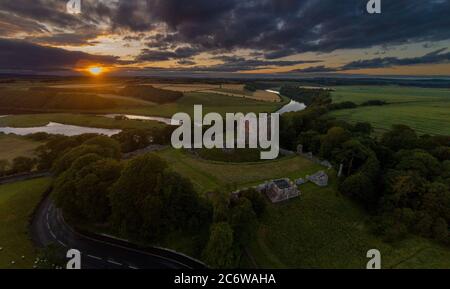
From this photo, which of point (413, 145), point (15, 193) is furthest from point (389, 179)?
point (15, 193)

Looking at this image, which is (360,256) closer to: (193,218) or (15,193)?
(193,218)

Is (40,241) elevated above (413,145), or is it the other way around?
(413,145)

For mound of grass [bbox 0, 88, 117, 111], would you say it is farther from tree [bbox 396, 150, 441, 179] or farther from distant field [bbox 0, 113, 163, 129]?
tree [bbox 396, 150, 441, 179]

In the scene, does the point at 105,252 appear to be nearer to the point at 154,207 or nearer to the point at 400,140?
the point at 154,207

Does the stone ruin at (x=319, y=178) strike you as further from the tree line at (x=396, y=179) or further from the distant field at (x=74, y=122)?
the distant field at (x=74, y=122)

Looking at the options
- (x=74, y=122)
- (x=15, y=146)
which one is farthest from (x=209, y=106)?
(x=15, y=146)

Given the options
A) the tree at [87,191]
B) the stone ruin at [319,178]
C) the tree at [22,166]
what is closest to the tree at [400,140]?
the stone ruin at [319,178]
